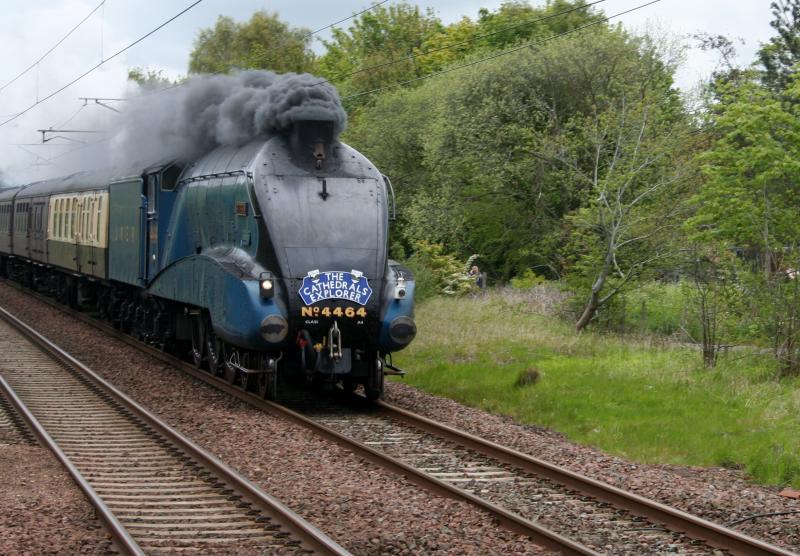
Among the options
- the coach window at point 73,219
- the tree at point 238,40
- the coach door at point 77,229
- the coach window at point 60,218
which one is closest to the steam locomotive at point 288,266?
the coach door at point 77,229

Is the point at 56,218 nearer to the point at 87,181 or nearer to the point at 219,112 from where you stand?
the point at 87,181

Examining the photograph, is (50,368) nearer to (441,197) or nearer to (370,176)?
(370,176)

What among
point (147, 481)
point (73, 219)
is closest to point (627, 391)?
point (147, 481)

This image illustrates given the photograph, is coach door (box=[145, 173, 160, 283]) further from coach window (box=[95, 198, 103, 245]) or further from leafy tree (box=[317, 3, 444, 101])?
leafy tree (box=[317, 3, 444, 101])

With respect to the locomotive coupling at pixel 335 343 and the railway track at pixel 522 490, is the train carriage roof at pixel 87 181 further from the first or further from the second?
the railway track at pixel 522 490

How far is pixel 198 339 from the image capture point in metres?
17.1

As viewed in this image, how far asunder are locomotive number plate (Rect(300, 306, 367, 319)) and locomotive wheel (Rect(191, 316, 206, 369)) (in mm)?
3547

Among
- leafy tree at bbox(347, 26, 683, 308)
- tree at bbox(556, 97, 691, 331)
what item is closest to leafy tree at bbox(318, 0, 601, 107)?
leafy tree at bbox(347, 26, 683, 308)

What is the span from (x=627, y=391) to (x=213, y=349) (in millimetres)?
5875

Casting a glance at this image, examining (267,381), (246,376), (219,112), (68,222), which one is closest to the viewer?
(267,381)

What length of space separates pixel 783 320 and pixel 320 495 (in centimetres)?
852

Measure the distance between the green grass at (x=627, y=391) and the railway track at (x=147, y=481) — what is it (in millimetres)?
4433

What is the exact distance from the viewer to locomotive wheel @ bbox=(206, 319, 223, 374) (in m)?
15.7

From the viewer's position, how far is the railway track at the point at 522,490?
312 inches
